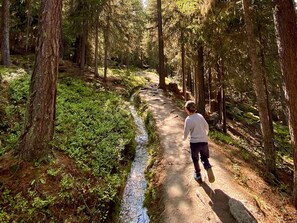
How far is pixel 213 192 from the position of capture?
6.70 meters

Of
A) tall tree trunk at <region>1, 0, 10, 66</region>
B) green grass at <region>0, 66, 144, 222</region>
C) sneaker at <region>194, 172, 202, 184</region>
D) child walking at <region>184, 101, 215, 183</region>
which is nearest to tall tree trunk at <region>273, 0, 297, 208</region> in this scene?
child walking at <region>184, 101, 215, 183</region>

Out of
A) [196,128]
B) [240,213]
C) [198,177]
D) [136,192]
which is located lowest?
[136,192]

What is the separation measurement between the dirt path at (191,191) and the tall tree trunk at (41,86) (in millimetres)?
3559

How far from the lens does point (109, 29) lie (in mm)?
21078

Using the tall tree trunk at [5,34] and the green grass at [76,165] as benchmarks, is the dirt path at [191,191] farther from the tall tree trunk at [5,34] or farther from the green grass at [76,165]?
the tall tree trunk at [5,34]

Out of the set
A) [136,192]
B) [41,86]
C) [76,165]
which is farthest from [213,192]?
[41,86]

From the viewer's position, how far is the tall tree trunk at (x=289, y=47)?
6.60 metres

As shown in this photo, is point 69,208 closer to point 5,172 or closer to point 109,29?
point 5,172

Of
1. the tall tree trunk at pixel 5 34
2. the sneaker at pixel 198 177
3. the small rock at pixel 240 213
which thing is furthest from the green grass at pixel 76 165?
the tall tree trunk at pixel 5 34

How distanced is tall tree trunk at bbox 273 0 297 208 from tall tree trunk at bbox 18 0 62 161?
5528mm

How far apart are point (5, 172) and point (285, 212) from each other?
6.84 m

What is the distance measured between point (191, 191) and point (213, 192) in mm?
562

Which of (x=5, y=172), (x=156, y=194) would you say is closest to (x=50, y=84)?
(x=5, y=172)

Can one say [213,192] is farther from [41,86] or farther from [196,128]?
[41,86]
